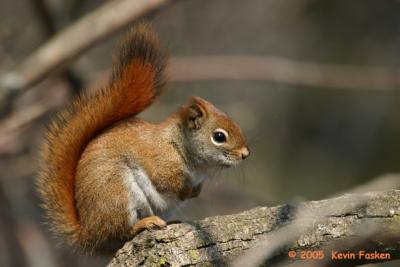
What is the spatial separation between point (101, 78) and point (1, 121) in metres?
0.83

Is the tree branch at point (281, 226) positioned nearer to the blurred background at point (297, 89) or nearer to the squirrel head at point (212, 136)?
the squirrel head at point (212, 136)

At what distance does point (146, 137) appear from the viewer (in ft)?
9.19

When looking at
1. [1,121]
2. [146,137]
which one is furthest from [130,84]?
[1,121]

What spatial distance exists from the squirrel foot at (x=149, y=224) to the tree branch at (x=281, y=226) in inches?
5.0

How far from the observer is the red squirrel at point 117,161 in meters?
2.62

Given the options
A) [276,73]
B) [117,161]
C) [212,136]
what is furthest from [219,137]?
[276,73]

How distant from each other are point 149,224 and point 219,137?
2.06 feet

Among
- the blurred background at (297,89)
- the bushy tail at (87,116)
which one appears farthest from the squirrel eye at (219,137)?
the blurred background at (297,89)

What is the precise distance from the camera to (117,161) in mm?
2656

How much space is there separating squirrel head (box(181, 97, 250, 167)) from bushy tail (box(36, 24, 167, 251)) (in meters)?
0.25

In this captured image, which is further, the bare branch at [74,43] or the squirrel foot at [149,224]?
the bare branch at [74,43]

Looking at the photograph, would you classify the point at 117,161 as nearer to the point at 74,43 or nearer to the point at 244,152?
the point at 244,152

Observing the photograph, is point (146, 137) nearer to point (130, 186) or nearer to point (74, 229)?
point (130, 186)

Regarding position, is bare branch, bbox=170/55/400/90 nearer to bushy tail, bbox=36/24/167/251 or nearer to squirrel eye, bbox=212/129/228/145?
squirrel eye, bbox=212/129/228/145
